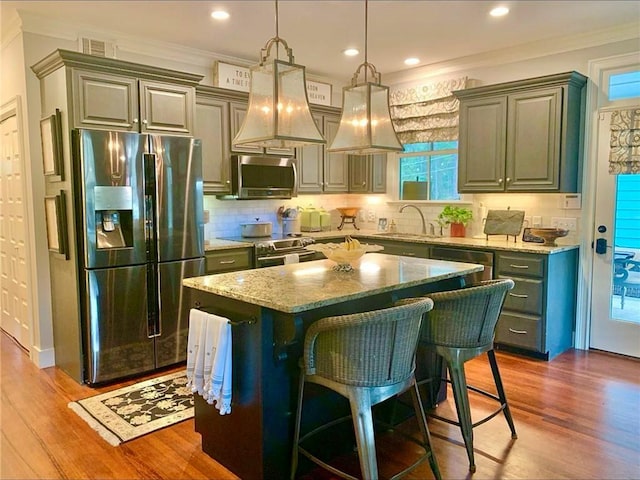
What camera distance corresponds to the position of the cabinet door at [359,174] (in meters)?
5.93

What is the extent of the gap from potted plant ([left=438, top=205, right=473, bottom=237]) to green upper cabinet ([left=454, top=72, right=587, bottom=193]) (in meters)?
0.32

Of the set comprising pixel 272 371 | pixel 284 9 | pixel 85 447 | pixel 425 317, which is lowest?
pixel 85 447

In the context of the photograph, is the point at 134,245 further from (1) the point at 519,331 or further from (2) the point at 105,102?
(1) the point at 519,331

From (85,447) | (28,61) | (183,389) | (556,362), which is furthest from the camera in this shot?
(556,362)

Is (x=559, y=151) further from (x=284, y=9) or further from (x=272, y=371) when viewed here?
(x=272, y=371)

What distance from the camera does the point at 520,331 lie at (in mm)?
4203

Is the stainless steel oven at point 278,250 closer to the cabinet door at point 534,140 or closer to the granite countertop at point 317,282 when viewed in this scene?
the granite countertop at point 317,282

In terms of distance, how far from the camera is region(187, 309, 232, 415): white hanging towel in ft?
7.44

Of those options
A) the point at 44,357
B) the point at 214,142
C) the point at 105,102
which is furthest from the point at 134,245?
the point at 214,142

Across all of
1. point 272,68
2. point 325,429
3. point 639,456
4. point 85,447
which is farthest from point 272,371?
point 639,456

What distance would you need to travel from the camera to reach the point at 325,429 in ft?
8.39

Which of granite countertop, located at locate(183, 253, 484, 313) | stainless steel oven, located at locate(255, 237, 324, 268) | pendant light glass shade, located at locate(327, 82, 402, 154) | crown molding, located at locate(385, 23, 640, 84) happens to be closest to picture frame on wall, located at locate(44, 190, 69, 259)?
granite countertop, located at locate(183, 253, 484, 313)

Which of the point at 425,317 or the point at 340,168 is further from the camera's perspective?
the point at 340,168

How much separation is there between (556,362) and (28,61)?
4.94 meters
